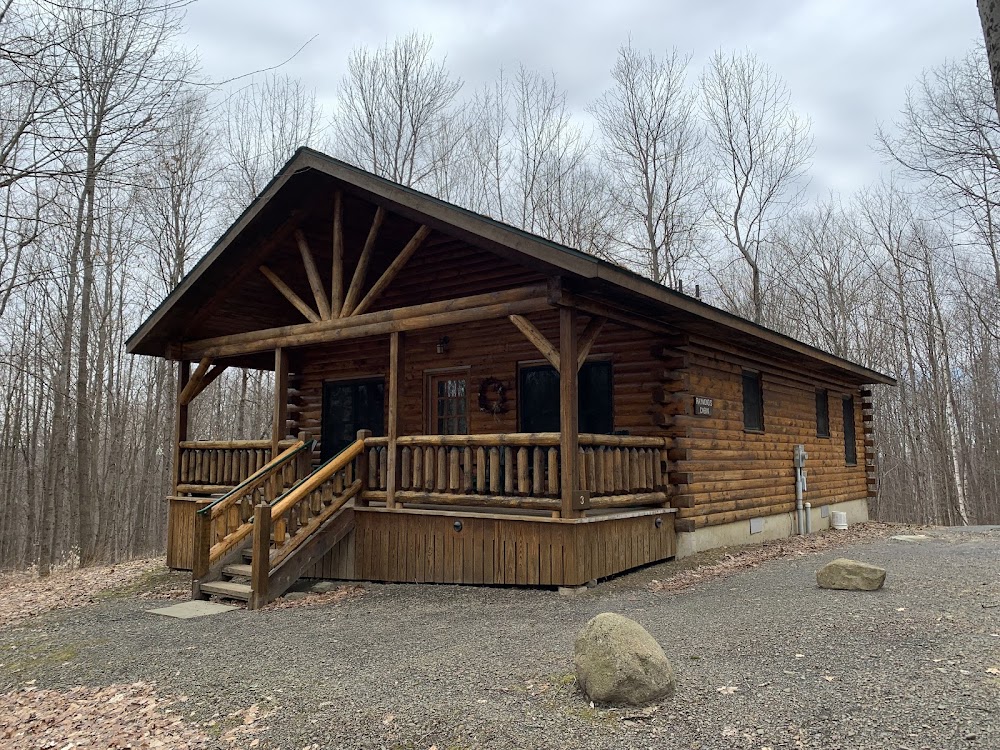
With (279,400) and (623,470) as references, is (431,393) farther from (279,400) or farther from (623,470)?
(623,470)

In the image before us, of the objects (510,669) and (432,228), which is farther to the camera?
(432,228)

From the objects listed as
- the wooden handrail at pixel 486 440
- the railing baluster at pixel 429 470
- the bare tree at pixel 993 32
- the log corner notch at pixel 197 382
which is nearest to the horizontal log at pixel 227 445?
the log corner notch at pixel 197 382

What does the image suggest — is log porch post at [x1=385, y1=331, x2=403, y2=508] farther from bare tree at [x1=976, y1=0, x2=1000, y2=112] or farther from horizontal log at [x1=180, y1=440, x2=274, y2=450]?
bare tree at [x1=976, y1=0, x2=1000, y2=112]

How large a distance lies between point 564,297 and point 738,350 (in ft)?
16.5

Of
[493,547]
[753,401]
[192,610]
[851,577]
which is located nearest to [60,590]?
[192,610]

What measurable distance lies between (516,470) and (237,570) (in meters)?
3.69

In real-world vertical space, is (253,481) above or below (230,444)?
below

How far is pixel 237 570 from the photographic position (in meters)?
8.63

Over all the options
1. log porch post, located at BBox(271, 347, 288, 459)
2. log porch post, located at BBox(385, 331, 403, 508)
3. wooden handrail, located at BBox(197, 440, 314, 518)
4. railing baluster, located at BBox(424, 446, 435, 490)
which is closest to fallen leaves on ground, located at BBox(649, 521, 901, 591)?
railing baluster, located at BBox(424, 446, 435, 490)

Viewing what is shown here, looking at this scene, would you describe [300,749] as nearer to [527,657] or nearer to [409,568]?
[527,657]

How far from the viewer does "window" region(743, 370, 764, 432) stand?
39.2 ft

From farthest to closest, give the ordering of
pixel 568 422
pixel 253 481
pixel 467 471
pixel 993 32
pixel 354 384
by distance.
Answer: pixel 354 384
pixel 253 481
pixel 467 471
pixel 568 422
pixel 993 32

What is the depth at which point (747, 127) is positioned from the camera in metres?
25.8

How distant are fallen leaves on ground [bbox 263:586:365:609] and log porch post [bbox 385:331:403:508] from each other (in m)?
1.13
